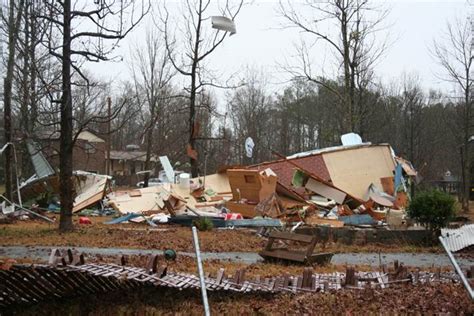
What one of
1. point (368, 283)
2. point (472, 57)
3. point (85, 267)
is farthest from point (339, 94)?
point (85, 267)

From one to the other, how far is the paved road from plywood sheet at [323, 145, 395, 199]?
30.3 feet

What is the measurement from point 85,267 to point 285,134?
165ft

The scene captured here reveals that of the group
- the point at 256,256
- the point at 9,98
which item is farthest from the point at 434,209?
the point at 9,98

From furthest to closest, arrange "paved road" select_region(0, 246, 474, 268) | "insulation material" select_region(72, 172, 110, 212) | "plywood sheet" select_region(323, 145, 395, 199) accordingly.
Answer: "insulation material" select_region(72, 172, 110, 212) < "plywood sheet" select_region(323, 145, 395, 199) < "paved road" select_region(0, 246, 474, 268)

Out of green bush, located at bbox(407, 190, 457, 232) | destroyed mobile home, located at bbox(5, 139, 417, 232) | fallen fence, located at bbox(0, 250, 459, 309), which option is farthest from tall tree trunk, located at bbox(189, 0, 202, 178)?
fallen fence, located at bbox(0, 250, 459, 309)

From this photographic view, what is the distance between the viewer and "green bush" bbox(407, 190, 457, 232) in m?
14.2

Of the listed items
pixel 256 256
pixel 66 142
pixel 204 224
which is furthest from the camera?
pixel 204 224

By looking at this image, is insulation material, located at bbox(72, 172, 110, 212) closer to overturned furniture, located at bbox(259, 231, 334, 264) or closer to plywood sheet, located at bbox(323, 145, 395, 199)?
plywood sheet, located at bbox(323, 145, 395, 199)

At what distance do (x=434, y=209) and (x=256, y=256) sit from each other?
5.14 meters

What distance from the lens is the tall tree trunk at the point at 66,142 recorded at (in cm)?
1582

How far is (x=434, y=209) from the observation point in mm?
14281

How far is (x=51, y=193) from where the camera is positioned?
25766 mm

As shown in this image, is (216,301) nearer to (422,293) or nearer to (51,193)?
(422,293)

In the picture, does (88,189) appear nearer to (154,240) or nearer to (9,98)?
(9,98)
